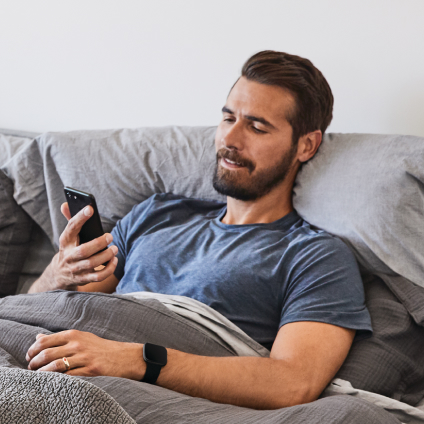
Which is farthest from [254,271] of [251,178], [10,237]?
[10,237]

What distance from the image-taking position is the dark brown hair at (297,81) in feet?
4.11

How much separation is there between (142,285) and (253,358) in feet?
1.25

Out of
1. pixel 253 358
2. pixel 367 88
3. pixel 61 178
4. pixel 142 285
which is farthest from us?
pixel 61 178

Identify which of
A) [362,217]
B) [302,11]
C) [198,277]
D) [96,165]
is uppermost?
[302,11]

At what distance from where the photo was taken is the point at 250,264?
1.11 meters

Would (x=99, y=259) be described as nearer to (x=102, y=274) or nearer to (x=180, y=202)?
(x=102, y=274)

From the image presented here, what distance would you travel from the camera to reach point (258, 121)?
1239 millimetres

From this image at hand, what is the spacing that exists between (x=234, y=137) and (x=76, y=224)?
17.8 inches

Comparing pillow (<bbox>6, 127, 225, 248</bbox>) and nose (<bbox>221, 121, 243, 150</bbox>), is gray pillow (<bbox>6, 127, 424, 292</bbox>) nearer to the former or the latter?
pillow (<bbox>6, 127, 225, 248</bbox>)

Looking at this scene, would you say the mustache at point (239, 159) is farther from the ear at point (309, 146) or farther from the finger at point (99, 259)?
the finger at point (99, 259)

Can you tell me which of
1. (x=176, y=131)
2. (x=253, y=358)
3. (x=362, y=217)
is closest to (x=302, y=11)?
(x=176, y=131)

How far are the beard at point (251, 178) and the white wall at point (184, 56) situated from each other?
283 mm

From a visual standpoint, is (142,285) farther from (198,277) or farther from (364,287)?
(364,287)

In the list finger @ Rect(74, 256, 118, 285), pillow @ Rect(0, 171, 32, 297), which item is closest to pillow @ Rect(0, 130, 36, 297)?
pillow @ Rect(0, 171, 32, 297)
